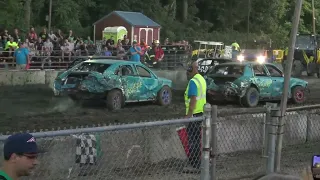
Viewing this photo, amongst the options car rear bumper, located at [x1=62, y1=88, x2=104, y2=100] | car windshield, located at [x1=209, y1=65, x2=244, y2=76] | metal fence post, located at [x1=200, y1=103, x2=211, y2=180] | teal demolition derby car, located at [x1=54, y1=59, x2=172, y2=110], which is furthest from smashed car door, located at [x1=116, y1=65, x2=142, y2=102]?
metal fence post, located at [x1=200, y1=103, x2=211, y2=180]

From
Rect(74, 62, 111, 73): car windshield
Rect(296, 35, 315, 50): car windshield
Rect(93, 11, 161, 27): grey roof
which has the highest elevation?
Rect(93, 11, 161, 27): grey roof

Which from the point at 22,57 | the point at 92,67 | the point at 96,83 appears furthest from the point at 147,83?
the point at 22,57

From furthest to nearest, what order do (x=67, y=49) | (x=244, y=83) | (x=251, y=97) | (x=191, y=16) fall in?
(x=191, y=16) → (x=67, y=49) → (x=251, y=97) → (x=244, y=83)

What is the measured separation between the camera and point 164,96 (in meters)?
18.8

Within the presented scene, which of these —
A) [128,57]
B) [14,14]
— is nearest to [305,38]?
[128,57]

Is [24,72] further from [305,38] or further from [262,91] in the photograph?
[305,38]

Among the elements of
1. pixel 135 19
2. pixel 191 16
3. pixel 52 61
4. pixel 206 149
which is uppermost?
pixel 191 16

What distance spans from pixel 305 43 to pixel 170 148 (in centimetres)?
2727

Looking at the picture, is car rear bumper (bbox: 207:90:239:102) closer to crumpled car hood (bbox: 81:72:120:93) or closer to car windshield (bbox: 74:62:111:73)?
car windshield (bbox: 74:62:111:73)

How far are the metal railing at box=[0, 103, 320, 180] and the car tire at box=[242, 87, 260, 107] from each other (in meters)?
10.2

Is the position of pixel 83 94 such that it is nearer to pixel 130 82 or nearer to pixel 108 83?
pixel 108 83

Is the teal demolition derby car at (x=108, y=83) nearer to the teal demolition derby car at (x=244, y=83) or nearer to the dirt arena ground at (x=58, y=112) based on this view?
the dirt arena ground at (x=58, y=112)

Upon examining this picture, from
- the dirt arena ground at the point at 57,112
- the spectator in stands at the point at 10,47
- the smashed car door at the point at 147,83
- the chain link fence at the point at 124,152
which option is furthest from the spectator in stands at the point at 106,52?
the chain link fence at the point at 124,152

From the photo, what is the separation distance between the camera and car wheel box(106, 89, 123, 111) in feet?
55.5
